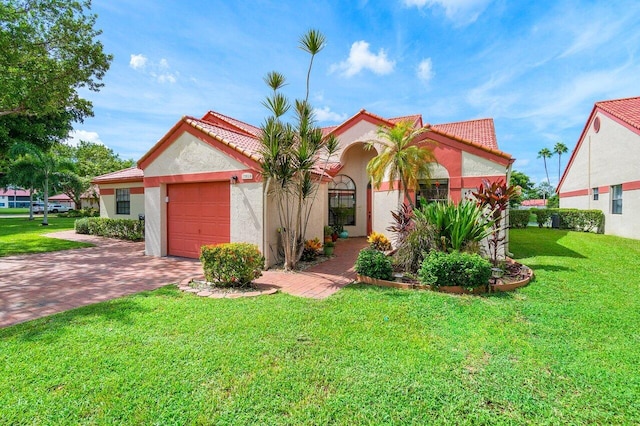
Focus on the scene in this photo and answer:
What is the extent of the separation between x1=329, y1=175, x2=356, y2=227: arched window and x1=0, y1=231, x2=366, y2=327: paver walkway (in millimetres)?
5486

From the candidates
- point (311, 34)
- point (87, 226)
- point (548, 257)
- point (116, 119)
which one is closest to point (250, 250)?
point (311, 34)

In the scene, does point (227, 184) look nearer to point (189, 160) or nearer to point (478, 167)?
point (189, 160)

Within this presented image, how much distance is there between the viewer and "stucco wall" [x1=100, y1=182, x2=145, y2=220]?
59.9ft

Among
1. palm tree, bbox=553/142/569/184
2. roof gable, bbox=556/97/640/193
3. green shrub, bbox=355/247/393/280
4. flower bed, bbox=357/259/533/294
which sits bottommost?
flower bed, bbox=357/259/533/294

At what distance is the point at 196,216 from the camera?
11.3m

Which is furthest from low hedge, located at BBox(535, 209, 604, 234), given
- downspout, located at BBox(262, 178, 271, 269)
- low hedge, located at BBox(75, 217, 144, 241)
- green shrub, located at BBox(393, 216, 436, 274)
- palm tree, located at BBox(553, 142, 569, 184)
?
palm tree, located at BBox(553, 142, 569, 184)

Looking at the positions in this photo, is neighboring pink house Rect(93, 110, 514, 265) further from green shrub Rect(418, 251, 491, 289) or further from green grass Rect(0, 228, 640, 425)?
green shrub Rect(418, 251, 491, 289)

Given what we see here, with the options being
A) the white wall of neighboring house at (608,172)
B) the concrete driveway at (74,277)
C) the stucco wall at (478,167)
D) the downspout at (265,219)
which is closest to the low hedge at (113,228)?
the concrete driveway at (74,277)

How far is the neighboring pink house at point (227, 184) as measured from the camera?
9852mm

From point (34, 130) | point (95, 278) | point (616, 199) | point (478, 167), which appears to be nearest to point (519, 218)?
point (616, 199)

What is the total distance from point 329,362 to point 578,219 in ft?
79.5

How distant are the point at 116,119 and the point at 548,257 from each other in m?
28.3

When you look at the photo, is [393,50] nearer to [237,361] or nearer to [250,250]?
[250,250]

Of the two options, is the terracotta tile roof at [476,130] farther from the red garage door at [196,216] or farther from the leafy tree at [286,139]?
the red garage door at [196,216]
